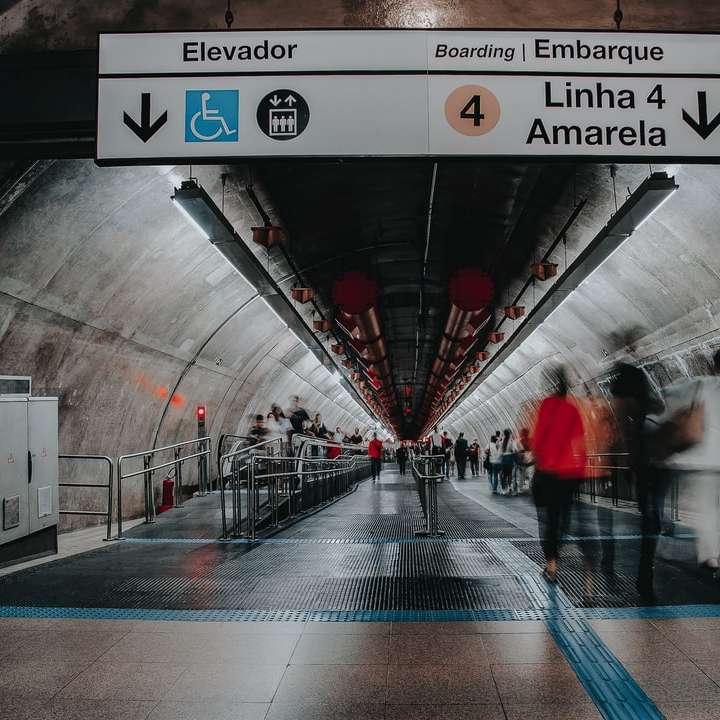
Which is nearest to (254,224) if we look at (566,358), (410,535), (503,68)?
(410,535)

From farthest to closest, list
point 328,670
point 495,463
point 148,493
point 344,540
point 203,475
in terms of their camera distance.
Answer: point 495,463
point 203,475
point 148,493
point 344,540
point 328,670

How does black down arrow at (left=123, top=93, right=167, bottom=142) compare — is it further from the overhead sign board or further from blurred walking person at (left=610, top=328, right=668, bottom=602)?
blurred walking person at (left=610, top=328, right=668, bottom=602)

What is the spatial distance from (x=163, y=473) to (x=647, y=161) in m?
11.7

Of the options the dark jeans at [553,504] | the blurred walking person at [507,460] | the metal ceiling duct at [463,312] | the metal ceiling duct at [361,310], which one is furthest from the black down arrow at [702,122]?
the blurred walking person at [507,460]

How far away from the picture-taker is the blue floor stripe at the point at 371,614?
440 cm

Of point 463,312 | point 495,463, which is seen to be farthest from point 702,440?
point 495,463

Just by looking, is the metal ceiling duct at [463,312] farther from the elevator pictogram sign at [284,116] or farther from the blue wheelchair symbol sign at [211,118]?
the blue wheelchair symbol sign at [211,118]

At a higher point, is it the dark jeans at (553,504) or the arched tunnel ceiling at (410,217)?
the arched tunnel ceiling at (410,217)

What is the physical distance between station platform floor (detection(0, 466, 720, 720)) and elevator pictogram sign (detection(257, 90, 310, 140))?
9.89 feet

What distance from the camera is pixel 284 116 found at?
12.3 ft

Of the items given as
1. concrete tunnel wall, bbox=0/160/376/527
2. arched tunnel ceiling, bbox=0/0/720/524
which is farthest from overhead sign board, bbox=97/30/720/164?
concrete tunnel wall, bbox=0/160/376/527

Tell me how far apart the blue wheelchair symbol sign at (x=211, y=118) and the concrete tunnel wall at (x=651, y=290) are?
490 centimetres

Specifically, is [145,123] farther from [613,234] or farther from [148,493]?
[148,493]

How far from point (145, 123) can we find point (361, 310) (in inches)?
245
